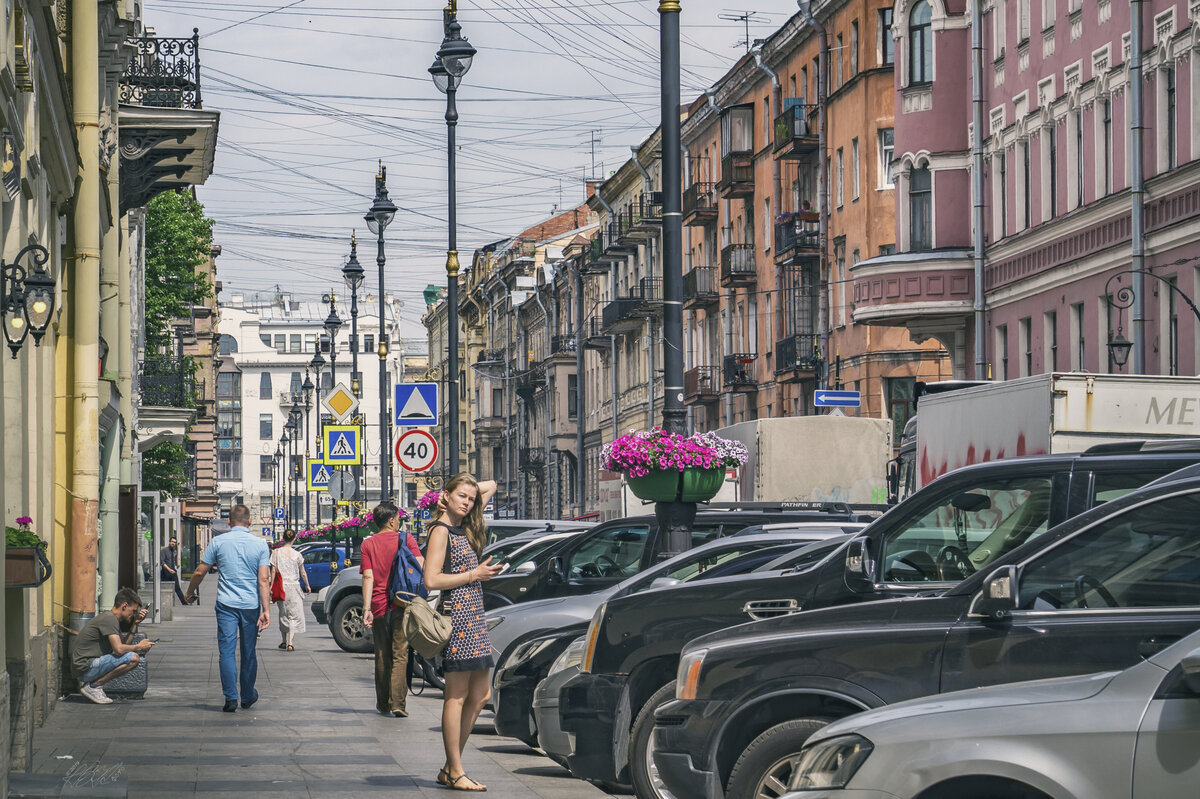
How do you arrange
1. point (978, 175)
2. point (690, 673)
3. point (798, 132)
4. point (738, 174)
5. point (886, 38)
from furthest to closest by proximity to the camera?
1. point (738, 174)
2. point (798, 132)
3. point (886, 38)
4. point (978, 175)
5. point (690, 673)

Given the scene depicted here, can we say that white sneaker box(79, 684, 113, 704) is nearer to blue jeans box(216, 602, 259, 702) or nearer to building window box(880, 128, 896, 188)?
blue jeans box(216, 602, 259, 702)

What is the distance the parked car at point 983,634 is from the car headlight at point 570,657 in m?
3.87

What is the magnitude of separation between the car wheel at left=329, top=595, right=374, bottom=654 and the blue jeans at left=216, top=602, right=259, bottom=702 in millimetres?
9021

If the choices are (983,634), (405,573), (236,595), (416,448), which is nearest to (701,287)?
(416,448)

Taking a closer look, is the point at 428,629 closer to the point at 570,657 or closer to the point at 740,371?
the point at 570,657

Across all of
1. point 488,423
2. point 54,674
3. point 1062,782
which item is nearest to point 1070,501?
point 1062,782

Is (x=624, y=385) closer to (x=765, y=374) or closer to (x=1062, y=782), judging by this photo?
(x=765, y=374)

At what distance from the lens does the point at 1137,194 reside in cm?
3262

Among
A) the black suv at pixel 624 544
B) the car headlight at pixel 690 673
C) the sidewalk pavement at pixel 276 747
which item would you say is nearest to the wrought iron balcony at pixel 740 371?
the sidewalk pavement at pixel 276 747

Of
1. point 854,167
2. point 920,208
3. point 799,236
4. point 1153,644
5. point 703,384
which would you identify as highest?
point 854,167

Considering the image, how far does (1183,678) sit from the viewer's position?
225 inches

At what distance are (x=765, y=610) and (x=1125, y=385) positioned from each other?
870 cm

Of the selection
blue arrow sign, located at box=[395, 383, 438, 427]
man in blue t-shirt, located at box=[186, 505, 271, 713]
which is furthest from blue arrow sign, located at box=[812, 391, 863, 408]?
man in blue t-shirt, located at box=[186, 505, 271, 713]

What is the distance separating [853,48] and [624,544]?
34.8 metres
